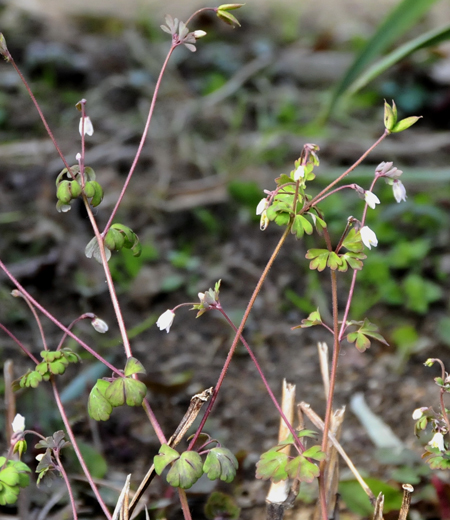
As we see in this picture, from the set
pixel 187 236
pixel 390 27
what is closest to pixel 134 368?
pixel 187 236

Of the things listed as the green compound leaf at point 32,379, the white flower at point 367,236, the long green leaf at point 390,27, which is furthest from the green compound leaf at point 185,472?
the long green leaf at point 390,27

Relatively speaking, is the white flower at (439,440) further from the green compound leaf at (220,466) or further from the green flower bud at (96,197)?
the green flower bud at (96,197)

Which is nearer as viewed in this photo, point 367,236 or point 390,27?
point 367,236

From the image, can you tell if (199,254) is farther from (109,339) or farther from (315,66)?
(315,66)

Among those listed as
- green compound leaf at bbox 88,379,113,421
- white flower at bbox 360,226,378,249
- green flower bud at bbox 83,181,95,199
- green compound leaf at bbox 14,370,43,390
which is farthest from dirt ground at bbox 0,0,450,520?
white flower at bbox 360,226,378,249

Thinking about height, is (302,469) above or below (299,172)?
below

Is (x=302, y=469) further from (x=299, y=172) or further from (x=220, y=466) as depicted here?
(x=299, y=172)
